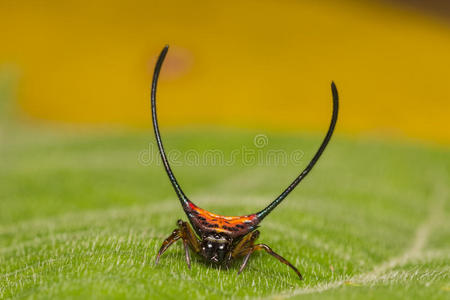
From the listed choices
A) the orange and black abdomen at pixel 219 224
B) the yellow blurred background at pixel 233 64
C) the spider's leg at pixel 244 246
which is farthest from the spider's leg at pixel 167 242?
the yellow blurred background at pixel 233 64

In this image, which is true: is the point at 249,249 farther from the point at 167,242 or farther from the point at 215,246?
the point at 167,242

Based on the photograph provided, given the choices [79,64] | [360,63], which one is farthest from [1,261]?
[360,63]

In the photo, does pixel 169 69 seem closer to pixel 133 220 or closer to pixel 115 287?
pixel 133 220

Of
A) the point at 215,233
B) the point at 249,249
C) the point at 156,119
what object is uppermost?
the point at 156,119

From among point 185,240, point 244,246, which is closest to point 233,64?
point 244,246

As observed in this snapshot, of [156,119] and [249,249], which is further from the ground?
[156,119]

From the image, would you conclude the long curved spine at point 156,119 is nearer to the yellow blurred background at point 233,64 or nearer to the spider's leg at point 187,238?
the spider's leg at point 187,238

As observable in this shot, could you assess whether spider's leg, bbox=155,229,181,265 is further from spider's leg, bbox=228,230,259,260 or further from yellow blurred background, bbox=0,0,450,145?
yellow blurred background, bbox=0,0,450,145

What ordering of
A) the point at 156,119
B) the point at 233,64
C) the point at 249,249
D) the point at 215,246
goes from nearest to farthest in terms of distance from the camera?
the point at 156,119
the point at 215,246
the point at 249,249
the point at 233,64

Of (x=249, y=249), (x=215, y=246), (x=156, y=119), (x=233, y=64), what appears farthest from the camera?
(x=233, y=64)
